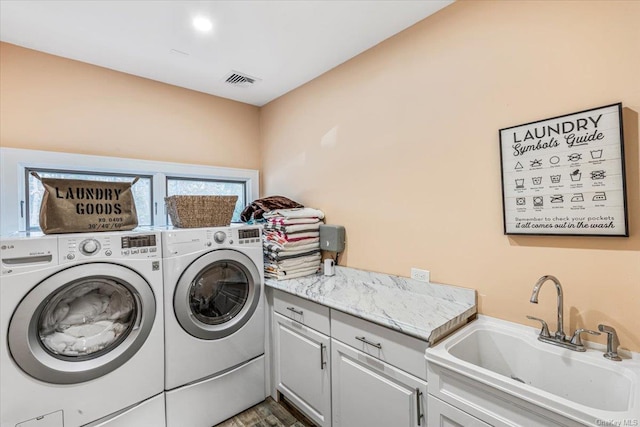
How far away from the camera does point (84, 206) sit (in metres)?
1.53

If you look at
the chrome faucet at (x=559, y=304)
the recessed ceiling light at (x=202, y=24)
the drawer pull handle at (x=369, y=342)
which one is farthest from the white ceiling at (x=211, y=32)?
the drawer pull handle at (x=369, y=342)

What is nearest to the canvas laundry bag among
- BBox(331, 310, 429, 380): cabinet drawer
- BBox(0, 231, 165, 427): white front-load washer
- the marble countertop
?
BBox(0, 231, 165, 427): white front-load washer

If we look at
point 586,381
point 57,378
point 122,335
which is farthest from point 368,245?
point 57,378

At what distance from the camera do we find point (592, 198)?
119 centimetres

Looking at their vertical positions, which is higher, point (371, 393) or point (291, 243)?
point (291, 243)

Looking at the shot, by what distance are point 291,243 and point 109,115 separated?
5.63 feet

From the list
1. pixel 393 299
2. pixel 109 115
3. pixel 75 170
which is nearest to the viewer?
pixel 393 299

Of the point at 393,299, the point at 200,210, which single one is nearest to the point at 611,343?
the point at 393,299

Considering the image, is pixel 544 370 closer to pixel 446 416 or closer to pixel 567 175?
pixel 446 416

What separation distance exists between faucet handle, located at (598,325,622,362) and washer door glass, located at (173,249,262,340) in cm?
182

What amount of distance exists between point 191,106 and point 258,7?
1.34 meters

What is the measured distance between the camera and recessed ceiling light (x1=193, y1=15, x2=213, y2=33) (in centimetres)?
167

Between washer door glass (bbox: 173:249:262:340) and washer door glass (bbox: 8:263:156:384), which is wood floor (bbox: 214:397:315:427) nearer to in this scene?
washer door glass (bbox: 173:249:262:340)

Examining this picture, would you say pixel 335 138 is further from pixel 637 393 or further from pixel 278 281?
pixel 637 393
